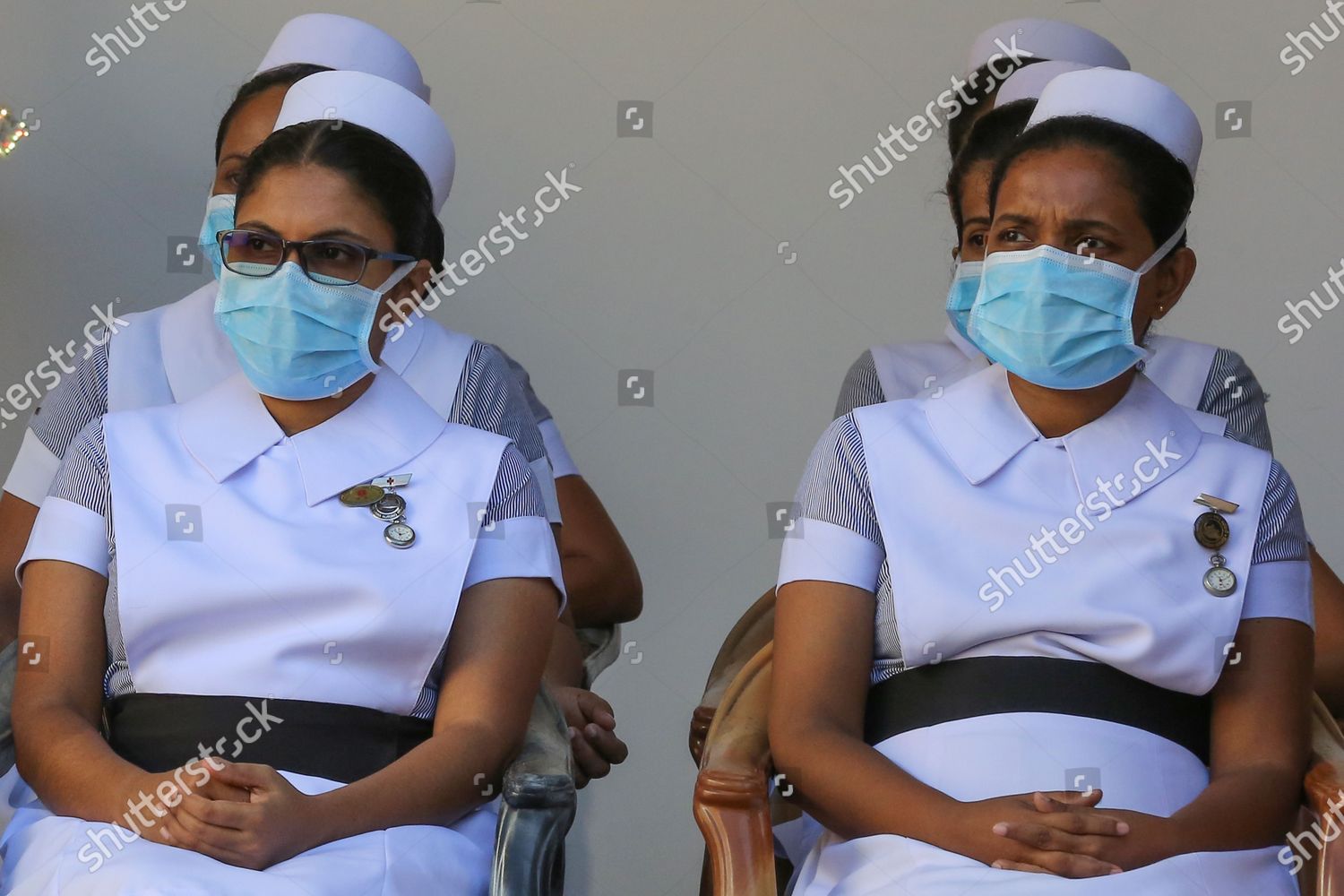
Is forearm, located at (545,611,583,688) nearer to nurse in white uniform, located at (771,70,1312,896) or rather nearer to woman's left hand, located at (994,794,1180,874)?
nurse in white uniform, located at (771,70,1312,896)

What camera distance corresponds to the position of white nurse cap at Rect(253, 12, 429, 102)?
3232 mm

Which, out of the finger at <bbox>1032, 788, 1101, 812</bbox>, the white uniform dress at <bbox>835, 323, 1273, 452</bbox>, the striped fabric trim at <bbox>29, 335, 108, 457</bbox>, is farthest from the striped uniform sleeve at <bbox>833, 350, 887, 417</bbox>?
the striped fabric trim at <bbox>29, 335, 108, 457</bbox>

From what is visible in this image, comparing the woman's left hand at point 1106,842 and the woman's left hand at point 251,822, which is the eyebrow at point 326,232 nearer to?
the woman's left hand at point 251,822

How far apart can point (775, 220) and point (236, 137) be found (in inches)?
61.2

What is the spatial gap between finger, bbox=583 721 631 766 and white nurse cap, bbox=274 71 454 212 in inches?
32.4

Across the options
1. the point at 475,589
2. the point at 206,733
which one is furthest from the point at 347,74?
the point at 206,733

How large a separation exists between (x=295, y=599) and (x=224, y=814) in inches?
13.2

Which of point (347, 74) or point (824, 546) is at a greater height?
point (347, 74)

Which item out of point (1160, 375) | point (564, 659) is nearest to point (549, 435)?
point (564, 659)

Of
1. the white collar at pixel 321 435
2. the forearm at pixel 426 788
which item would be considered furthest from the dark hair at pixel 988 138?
the forearm at pixel 426 788

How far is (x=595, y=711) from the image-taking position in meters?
2.77

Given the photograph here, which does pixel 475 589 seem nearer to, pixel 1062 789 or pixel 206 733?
pixel 206 733

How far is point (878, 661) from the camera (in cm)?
A: 239

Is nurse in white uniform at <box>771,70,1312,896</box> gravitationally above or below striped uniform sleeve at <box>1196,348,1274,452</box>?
below
